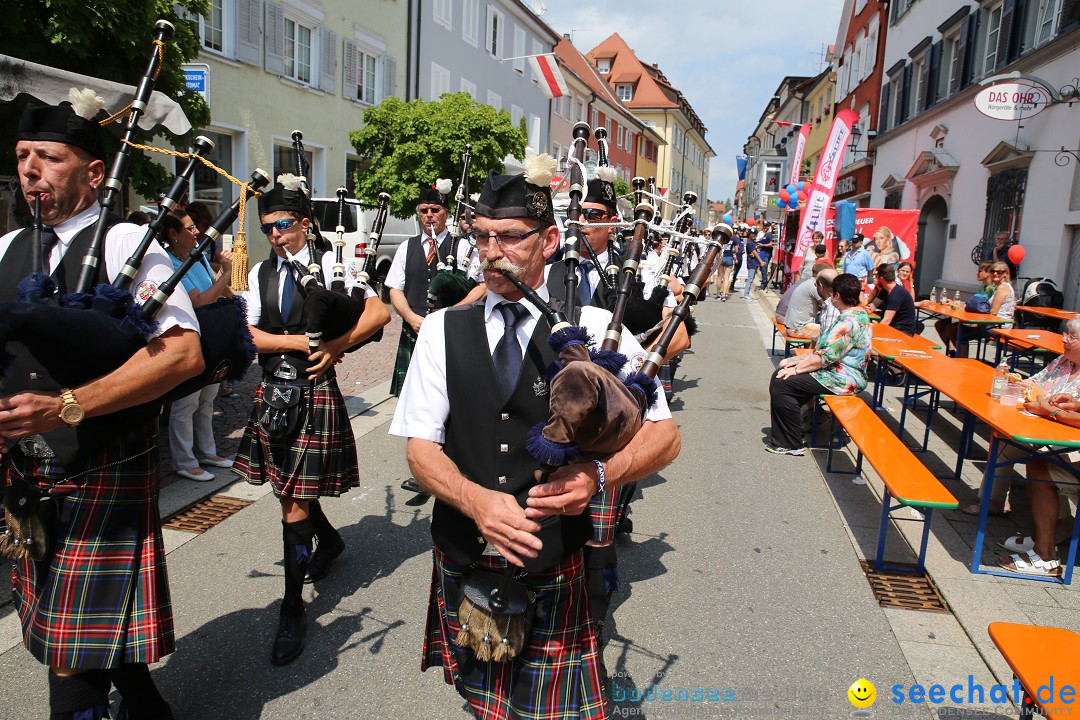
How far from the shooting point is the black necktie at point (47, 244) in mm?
2070

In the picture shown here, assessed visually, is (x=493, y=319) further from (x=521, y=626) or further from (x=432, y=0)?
(x=432, y=0)

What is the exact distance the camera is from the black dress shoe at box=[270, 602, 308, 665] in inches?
118

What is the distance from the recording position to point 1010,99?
11219 mm

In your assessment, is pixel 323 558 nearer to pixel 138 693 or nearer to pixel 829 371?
pixel 138 693

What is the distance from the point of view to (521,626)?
1.86m

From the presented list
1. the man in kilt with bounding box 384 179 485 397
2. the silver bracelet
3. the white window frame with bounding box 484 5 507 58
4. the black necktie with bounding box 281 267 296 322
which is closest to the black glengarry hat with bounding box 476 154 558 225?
the silver bracelet

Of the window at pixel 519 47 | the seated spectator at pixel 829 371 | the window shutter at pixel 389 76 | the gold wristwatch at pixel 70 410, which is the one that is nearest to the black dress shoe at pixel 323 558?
the gold wristwatch at pixel 70 410

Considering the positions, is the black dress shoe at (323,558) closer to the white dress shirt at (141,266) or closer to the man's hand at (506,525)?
the white dress shirt at (141,266)

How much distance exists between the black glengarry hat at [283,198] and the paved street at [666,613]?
187 cm

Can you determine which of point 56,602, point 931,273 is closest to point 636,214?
point 56,602

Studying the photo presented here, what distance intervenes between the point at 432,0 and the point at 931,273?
14.8 metres

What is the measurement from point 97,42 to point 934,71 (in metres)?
17.8

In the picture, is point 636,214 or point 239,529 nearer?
point 636,214

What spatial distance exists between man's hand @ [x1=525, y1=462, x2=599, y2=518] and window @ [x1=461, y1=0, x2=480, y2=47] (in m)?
22.3
